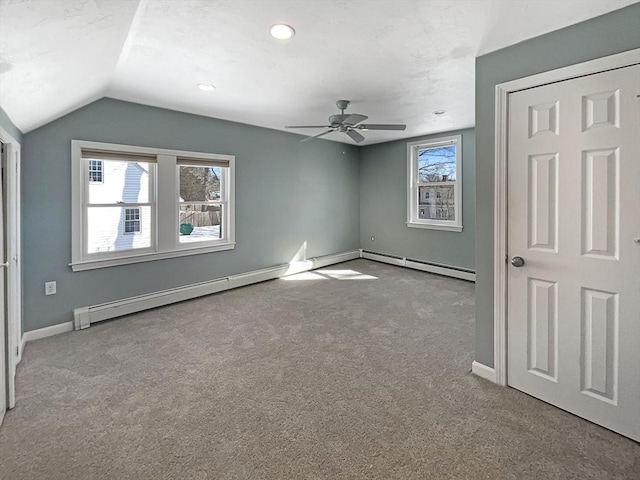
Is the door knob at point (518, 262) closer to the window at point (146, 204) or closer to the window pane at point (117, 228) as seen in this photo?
the window at point (146, 204)

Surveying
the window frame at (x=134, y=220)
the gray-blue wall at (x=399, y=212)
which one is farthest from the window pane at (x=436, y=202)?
the window frame at (x=134, y=220)

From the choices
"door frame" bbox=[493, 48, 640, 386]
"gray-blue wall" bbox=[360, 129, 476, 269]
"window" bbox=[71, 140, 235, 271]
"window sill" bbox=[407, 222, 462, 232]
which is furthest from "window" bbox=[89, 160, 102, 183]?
"window sill" bbox=[407, 222, 462, 232]

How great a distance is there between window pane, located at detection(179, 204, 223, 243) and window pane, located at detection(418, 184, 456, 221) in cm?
364

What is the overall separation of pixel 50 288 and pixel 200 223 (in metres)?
1.82

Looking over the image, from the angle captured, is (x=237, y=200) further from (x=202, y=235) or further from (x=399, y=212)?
(x=399, y=212)

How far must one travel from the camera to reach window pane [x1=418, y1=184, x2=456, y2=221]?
18.6 feet

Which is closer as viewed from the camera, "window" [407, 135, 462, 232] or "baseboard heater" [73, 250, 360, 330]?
"baseboard heater" [73, 250, 360, 330]

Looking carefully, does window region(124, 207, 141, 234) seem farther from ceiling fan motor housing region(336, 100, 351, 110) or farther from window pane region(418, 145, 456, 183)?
window pane region(418, 145, 456, 183)

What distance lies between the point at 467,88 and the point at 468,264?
2.94 metres

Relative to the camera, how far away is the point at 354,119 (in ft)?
11.6

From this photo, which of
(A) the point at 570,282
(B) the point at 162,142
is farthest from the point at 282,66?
(A) the point at 570,282

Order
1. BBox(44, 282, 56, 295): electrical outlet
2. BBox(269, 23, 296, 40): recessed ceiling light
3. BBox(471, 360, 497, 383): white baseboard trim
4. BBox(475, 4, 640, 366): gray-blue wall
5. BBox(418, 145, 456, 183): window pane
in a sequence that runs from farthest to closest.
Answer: BBox(418, 145, 456, 183): window pane < BBox(44, 282, 56, 295): electrical outlet < BBox(471, 360, 497, 383): white baseboard trim < BBox(269, 23, 296, 40): recessed ceiling light < BBox(475, 4, 640, 366): gray-blue wall

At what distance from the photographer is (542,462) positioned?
1.63 metres

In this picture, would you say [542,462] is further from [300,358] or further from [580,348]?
[300,358]
